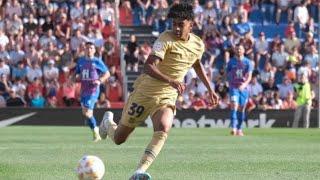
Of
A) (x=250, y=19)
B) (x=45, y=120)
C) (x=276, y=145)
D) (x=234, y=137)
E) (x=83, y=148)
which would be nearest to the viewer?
(x=83, y=148)

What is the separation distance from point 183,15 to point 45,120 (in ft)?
62.6

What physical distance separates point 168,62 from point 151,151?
1.34m

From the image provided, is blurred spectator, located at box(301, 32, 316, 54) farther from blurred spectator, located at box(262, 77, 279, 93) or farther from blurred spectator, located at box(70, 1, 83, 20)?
blurred spectator, located at box(70, 1, 83, 20)

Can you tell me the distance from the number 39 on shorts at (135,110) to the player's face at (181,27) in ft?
3.30

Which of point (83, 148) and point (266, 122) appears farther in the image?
point (266, 122)

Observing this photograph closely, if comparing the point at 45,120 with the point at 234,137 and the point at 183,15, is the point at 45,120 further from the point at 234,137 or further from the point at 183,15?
the point at 183,15

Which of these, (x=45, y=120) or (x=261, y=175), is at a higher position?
(x=261, y=175)

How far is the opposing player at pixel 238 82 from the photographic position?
77.1ft

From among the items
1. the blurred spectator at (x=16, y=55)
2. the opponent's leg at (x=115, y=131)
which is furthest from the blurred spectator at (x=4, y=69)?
the opponent's leg at (x=115, y=131)

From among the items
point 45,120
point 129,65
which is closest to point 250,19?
point 129,65

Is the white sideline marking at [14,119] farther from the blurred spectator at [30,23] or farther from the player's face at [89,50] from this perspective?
the player's face at [89,50]

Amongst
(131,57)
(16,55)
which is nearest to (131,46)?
(131,57)

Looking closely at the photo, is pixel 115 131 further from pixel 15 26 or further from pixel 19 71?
pixel 15 26

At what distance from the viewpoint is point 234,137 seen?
22.3 meters
